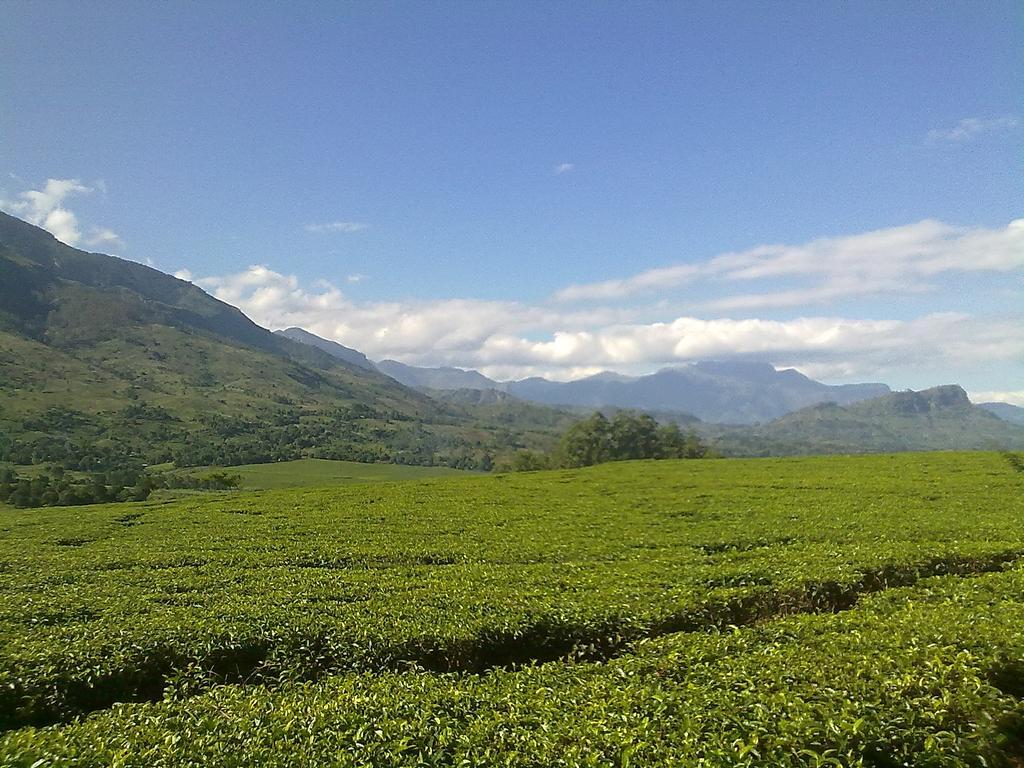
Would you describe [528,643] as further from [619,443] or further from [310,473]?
[310,473]

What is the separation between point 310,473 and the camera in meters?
168

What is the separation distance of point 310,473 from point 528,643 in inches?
6455

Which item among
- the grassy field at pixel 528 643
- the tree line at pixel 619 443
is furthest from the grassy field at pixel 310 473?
the grassy field at pixel 528 643

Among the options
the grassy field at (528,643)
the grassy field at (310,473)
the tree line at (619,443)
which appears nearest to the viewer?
the grassy field at (528,643)

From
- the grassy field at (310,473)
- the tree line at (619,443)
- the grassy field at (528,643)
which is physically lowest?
the grassy field at (310,473)

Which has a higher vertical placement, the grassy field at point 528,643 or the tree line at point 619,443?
the grassy field at point 528,643

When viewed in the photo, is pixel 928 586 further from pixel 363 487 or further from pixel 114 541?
pixel 363 487

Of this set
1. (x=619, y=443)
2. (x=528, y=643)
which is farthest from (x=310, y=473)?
(x=528, y=643)

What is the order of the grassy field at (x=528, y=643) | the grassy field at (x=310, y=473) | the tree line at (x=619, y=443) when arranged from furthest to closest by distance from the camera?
the grassy field at (x=310, y=473)
the tree line at (x=619, y=443)
the grassy field at (x=528, y=643)

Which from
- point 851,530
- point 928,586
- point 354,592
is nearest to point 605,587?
point 354,592

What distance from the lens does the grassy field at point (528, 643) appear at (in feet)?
28.6

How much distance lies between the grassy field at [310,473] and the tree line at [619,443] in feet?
127

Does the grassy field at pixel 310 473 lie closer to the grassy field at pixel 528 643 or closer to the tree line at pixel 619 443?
the tree line at pixel 619 443

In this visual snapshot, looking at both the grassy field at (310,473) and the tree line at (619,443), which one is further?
the grassy field at (310,473)
